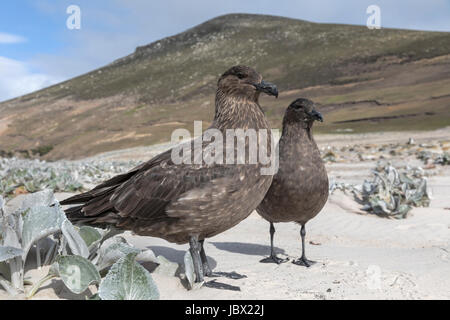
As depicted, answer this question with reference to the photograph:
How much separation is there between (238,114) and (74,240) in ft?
5.77

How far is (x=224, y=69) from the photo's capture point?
3130 inches

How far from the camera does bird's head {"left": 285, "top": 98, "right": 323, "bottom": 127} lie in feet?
16.1

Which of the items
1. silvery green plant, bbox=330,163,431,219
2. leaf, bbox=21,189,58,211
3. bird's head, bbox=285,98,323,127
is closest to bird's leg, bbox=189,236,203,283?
leaf, bbox=21,189,58,211

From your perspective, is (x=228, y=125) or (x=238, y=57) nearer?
(x=228, y=125)

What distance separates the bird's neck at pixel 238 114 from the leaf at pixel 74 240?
1551mm

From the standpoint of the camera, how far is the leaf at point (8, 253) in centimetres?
275

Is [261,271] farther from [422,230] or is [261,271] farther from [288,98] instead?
[288,98]

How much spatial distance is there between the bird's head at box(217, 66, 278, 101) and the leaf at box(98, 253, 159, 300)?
1.91m

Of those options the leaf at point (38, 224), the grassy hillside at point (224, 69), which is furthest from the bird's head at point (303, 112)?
the grassy hillside at point (224, 69)

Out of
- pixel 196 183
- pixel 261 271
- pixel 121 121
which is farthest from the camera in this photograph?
pixel 121 121

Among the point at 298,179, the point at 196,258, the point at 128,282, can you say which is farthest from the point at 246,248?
the point at 128,282
